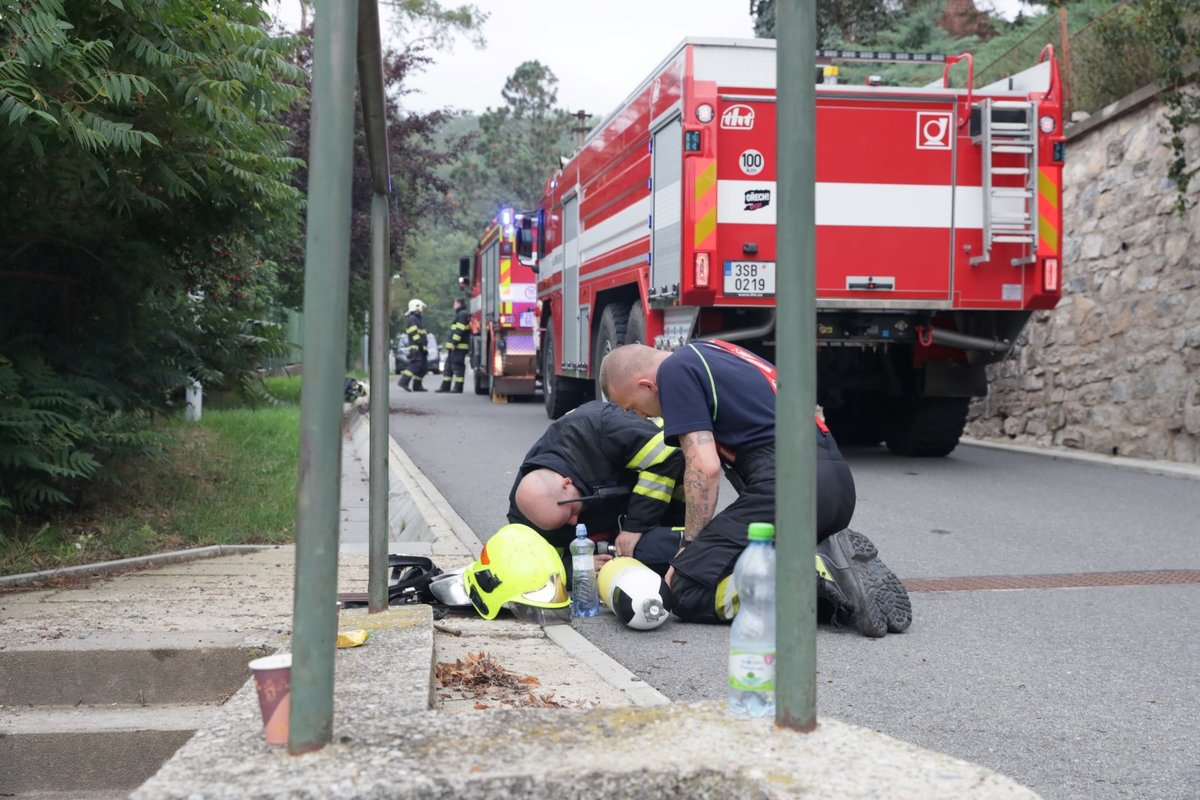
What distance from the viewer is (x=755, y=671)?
8.86 feet

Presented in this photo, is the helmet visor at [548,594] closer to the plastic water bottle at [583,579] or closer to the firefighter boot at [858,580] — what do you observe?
the plastic water bottle at [583,579]

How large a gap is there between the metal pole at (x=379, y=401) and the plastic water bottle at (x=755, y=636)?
139 cm

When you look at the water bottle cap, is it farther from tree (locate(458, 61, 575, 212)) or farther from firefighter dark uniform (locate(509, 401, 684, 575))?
tree (locate(458, 61, 575, 212))

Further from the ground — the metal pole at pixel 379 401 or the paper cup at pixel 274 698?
the metal pole at pixel 379 401

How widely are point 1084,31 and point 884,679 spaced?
490 inches

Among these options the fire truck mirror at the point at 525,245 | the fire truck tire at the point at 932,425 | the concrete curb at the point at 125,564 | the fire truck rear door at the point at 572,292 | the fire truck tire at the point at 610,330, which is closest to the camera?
the concrete curb at the point at 125,564

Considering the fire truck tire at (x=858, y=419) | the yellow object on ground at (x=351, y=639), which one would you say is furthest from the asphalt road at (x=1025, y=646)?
the fire truck tire at (x=858, y=419)

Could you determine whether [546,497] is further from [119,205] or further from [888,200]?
[888,200]

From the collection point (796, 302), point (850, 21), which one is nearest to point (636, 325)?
point (796, 302)

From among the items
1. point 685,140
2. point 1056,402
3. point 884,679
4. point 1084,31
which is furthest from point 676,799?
point 1084,31

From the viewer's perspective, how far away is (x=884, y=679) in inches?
166

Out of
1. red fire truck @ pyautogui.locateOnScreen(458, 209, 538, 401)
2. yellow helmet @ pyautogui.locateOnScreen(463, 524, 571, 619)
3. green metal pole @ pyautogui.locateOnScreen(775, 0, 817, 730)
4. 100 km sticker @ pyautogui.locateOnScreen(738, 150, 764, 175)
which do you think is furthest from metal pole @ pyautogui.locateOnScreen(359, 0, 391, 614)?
red fire truck @ pyautogui.locateOnScreen(458, 209, 538, 401)

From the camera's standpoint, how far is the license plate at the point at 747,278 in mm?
10062

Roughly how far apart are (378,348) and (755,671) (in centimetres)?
186
